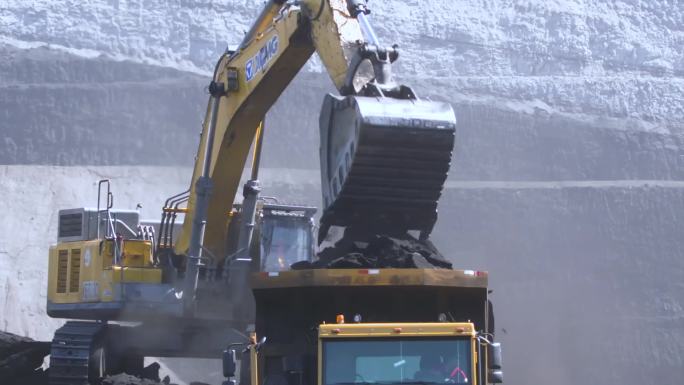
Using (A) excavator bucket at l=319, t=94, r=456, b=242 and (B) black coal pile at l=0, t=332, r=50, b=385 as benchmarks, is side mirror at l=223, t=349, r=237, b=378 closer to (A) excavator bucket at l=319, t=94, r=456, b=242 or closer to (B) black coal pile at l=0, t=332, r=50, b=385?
(A) excavator bucket at l=319, t=94, r=456, b=242

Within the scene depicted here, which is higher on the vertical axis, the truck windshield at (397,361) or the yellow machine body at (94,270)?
the yellow machine body at (94,270)

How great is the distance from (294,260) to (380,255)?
5.40 m

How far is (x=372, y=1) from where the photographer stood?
205 ft

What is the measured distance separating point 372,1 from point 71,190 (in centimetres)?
1950

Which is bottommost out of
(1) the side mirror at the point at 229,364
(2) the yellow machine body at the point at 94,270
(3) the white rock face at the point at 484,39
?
(1) the side mirror at the point at 229,364

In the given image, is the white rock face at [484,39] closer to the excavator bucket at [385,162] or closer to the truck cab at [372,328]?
the excavator bucket at [385,162]

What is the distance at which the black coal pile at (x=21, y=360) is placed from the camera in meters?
19.3

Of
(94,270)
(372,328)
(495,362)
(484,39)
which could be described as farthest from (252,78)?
(484,39)

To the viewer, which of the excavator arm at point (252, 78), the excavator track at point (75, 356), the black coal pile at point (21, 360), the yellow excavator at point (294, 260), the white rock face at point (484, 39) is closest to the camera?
the yellow excavator at point (294, 260)

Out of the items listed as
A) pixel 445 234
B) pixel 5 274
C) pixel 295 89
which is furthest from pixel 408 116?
pixel 295 89

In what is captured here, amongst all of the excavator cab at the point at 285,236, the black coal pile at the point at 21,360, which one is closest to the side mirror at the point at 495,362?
the excavator cab at the point at 285,236

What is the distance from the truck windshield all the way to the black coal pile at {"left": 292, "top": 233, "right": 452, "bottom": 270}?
160 cm

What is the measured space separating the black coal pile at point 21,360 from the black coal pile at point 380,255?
6895 mm

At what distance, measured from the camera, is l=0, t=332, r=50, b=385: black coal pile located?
1934cm
